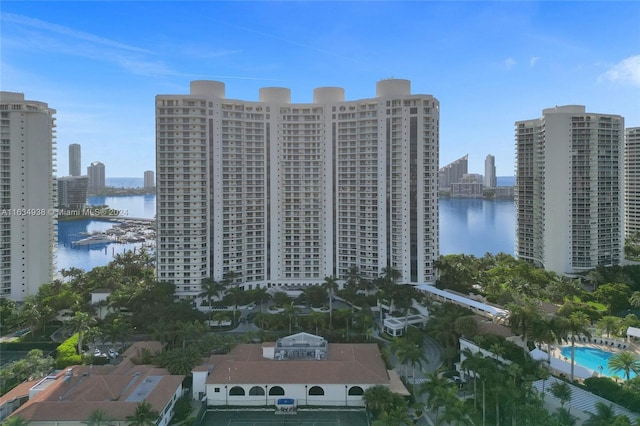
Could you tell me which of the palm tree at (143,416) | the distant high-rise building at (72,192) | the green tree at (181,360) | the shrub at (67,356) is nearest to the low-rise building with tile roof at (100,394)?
the green tree at (181,360)

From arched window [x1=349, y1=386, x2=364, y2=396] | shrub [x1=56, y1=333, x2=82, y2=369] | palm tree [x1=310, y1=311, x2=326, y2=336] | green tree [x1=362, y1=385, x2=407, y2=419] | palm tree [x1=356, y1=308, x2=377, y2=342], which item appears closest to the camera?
green tree [x1=362, y1=385, x2=407, y2=419]

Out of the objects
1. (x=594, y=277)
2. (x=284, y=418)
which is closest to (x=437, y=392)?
(x=284, y=418)

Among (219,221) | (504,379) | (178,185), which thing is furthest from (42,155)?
(504,379)

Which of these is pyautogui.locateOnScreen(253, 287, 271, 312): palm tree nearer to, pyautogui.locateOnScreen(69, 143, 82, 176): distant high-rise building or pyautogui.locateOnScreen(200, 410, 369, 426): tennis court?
pyautogui.locateOnScreen(200, 410, 369, 426): tennis court

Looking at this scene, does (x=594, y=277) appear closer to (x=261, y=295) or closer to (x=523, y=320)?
(x=523, y=320)

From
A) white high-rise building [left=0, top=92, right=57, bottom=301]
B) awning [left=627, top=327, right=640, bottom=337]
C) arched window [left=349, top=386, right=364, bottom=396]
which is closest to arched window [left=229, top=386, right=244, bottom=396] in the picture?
arched window [left=349, top=386, right=364, bottom=396]
